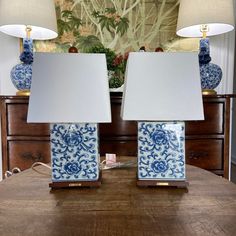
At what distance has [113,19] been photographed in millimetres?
1777

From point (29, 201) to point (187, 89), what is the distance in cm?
51

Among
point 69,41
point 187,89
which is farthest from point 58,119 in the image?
point 69,41

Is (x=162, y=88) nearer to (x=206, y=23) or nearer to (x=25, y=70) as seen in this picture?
(x=206, y=23)

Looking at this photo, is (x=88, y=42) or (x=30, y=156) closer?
(x=30, y=156)

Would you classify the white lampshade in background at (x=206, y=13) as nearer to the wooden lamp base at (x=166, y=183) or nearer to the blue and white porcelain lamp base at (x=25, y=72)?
the blue and white porcelain lamp base at (x=25, y=72)

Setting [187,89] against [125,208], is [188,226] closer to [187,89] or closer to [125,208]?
Result: [125,208]

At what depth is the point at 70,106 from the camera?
69 centimetres

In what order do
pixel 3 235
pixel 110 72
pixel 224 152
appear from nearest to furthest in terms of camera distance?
pixel 3 235 < pixel 224 152 < pixel 110 72

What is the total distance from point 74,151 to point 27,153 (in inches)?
32.9

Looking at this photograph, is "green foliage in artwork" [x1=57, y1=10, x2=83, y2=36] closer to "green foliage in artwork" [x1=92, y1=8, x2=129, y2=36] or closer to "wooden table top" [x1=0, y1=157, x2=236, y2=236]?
"green foliage in artwork" [x1=92, y1=8, x2=129, y2=36]

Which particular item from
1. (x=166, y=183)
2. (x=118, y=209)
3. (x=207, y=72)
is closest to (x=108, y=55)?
(x=207, y=72)

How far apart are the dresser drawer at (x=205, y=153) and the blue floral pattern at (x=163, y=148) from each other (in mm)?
787

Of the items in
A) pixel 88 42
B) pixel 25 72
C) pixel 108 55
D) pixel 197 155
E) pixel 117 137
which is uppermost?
pixel 88 42

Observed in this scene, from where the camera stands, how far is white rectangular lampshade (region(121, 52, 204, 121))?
686mm
